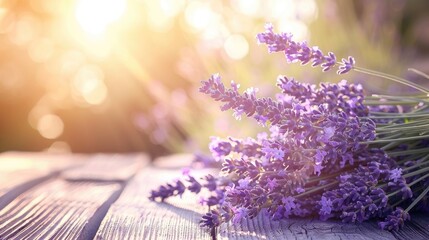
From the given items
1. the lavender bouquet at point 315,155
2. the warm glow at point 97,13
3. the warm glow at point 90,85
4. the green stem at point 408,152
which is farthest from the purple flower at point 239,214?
the warm glow at point 90,85

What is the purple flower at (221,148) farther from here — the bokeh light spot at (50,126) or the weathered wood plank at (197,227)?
the bokeh light spot at (50,126)

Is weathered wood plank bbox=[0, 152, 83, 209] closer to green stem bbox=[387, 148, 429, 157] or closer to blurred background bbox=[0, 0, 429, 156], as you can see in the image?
green stem bbox=[387, 148, 429, 157]

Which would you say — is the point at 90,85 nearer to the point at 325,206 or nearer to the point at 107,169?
the point at 107,169

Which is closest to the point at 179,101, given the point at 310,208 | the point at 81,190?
the point at 81,190

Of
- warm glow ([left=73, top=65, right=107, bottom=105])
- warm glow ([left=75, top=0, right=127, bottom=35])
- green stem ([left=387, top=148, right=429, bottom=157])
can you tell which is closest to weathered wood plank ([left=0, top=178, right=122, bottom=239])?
green stem ([left=387, top=148, right=429, bottom=157])

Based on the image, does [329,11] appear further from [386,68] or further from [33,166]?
[33,166]

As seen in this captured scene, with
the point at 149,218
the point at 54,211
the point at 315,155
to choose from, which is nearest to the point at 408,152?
the point at 315,155
